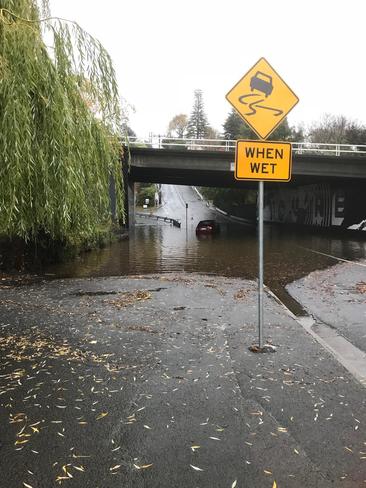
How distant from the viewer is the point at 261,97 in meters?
5.83

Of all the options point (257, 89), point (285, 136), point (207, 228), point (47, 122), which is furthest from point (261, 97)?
point (285, 136)

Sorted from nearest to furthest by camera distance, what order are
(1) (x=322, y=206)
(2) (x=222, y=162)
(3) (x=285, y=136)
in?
(2) (x=222, y=162) < (1) (x=322, y=206) < (3) (x=285, y=136)

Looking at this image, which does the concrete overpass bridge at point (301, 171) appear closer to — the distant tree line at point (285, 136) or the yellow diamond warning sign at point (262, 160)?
the distant tree line at point (285, 136)

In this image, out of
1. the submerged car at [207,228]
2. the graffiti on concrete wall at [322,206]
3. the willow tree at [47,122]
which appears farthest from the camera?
the submerged car at [207,228]

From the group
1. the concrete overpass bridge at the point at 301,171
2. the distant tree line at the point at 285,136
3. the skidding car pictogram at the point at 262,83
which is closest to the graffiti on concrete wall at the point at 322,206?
the concrete overpass bridge at the point at 301,171

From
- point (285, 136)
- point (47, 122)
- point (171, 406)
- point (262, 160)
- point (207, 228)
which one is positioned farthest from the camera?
point (285, 136)

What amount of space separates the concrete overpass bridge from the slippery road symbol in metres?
16.8

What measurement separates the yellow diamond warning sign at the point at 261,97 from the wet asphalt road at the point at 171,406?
3.09 meters

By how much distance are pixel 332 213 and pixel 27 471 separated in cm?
4499

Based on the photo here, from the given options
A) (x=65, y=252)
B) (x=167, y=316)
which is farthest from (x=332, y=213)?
(x=167, y=316)

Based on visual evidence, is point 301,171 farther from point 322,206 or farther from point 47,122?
point 47,122

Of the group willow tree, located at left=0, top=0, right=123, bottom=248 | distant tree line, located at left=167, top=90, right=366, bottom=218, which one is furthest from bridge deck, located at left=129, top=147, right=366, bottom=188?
willow tree, located at left=0, top=0, right=123, bottom=248

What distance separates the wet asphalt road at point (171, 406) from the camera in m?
3.32

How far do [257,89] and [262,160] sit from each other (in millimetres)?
934
